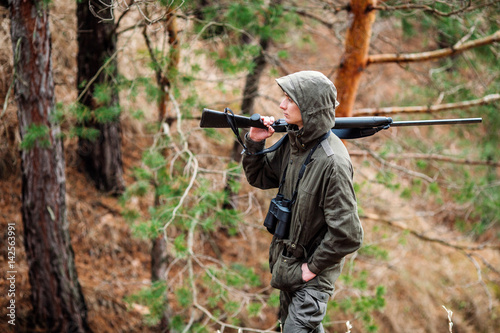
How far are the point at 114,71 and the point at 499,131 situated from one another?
7.02 meters

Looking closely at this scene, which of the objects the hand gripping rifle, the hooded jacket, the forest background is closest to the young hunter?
the hooded jacket

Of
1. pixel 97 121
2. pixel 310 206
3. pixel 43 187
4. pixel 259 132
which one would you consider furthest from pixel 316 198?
pixel 97 121

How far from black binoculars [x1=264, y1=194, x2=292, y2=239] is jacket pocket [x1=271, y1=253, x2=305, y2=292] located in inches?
5.7

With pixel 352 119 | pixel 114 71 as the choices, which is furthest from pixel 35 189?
pixel 352 119

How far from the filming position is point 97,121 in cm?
497

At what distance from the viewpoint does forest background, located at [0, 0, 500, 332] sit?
410cm

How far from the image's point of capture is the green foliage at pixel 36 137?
3887 millimetres

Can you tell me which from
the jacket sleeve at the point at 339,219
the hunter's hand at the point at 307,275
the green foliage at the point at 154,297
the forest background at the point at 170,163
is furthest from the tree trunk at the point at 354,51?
the green foliage at the point at 154,297

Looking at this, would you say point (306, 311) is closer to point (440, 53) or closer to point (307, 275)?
point (307, 275)

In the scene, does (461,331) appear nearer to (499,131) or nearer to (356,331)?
(356,331)

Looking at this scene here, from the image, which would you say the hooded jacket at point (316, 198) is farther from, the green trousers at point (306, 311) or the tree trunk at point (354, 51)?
the tree trunk at point (354, 51)

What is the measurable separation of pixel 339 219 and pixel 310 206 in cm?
19

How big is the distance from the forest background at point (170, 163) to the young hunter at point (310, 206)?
3.19ft

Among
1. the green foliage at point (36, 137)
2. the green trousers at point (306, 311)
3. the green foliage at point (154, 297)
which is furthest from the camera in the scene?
the green foliage at point (154, 297)
